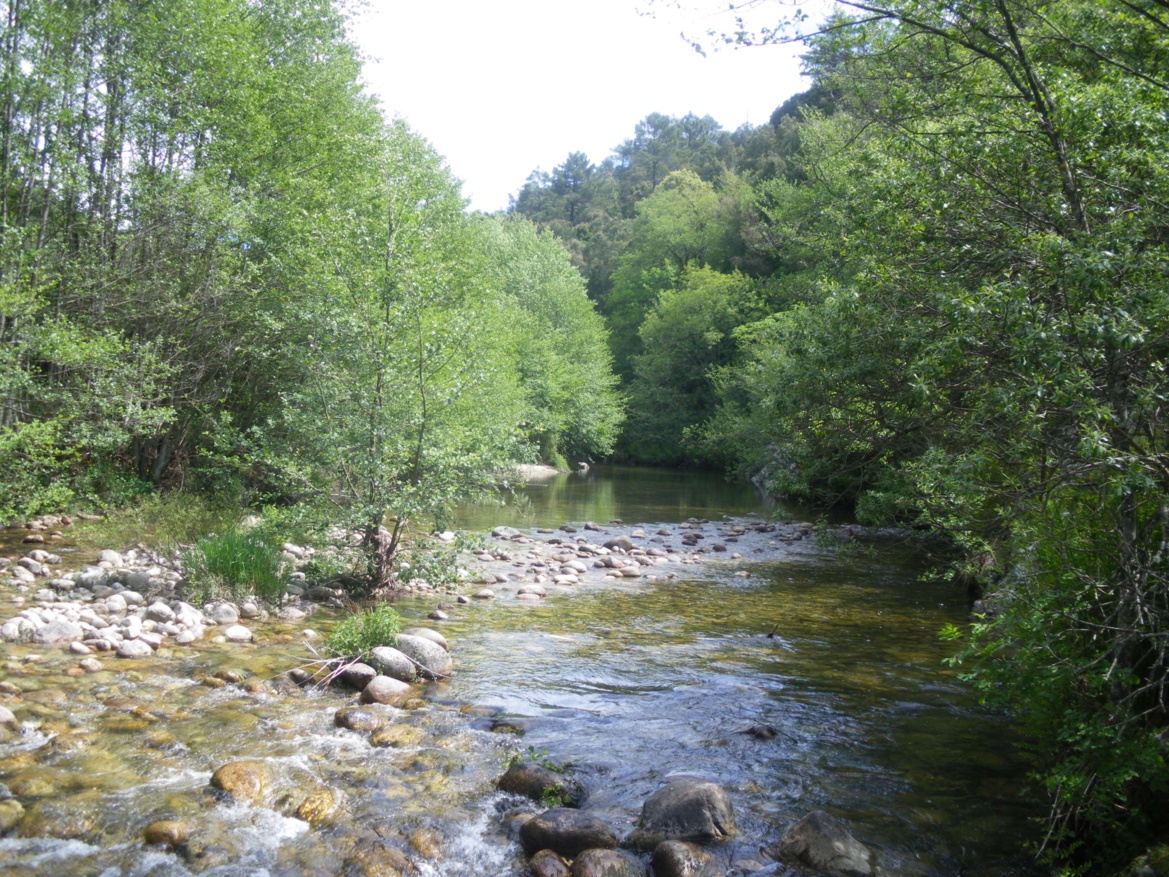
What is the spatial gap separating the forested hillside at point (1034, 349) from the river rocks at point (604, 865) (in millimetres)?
2641

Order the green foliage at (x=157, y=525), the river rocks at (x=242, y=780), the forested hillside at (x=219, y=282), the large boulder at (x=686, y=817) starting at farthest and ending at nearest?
the green foliage at (x=157, y=525) < the forested hillside at (x=219, y=282) < the river rocks at (x=242, y=780) < the large boulder at (x=686, y=817)

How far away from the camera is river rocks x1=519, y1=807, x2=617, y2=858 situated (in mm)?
5203

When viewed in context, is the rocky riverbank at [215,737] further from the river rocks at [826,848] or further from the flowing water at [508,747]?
the river rocks at [826,848]

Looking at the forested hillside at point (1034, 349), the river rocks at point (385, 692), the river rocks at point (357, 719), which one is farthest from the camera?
the river rocks at point (385, 692)

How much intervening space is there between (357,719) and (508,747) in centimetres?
143

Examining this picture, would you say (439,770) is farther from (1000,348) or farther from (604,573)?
(604,573)

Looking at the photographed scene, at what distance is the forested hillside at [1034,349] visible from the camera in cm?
454

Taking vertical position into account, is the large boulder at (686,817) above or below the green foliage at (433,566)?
below

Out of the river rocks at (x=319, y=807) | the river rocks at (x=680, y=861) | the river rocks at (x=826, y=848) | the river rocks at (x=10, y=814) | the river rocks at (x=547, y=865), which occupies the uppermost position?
the river rocks at (x=826, y=848)

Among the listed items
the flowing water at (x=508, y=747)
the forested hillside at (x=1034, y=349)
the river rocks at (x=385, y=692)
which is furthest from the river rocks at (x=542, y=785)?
the forested hillside at (x=1034, y=349)

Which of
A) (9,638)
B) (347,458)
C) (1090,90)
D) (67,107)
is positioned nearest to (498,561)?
(347,458)

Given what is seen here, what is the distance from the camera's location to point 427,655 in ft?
28.9

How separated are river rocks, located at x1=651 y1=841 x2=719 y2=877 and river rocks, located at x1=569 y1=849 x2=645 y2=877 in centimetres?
13

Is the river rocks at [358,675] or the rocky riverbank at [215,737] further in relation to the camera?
the river rocks at [358,675]
